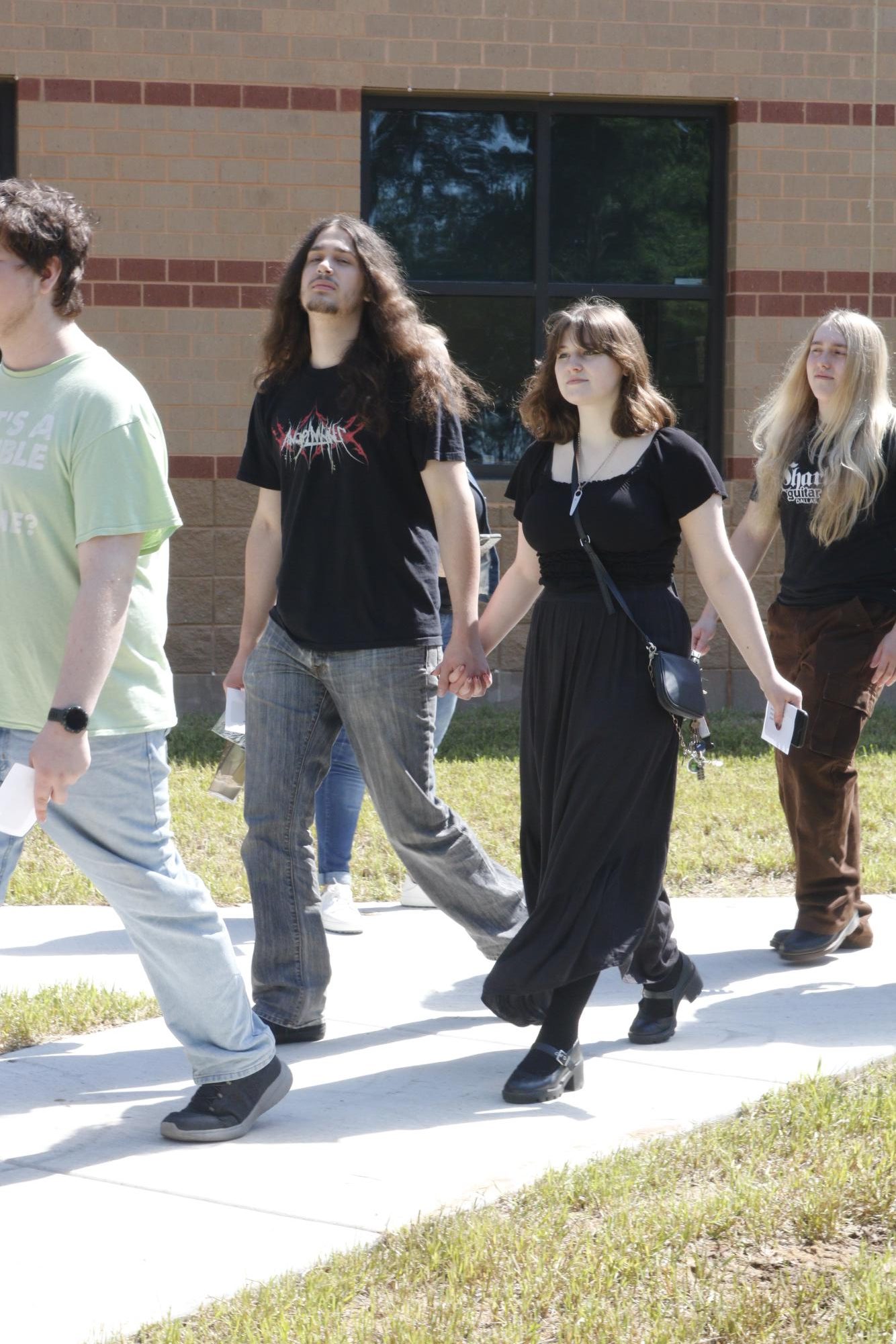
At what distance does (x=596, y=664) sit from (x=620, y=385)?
28.0 inches

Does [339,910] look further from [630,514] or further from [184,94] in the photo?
[184,94]

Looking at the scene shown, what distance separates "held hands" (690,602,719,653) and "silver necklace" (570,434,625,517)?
1.02m

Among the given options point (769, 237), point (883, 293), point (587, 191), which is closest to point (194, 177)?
point (587, 191)

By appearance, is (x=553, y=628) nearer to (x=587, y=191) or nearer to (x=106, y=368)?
(x=106, y=368)

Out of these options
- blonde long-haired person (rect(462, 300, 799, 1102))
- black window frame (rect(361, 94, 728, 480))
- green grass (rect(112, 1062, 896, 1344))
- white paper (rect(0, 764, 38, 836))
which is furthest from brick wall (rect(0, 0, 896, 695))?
green grass (rect(112, 1062, 896, 1344))

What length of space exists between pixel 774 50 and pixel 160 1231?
951cm

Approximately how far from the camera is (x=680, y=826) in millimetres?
7559

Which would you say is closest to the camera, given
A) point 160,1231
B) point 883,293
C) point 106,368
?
point 160,1231

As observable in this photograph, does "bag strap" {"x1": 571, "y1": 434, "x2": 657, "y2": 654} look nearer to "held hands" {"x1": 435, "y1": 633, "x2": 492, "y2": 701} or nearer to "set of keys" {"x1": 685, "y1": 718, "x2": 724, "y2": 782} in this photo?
"set of keys" {"x1": 685, "y1": 718, "x2": 724, "y2": 782}

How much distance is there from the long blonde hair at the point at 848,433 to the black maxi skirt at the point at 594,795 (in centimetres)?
136

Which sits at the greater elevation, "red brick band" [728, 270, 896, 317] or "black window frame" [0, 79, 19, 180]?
"black window frame" [0, 79, 19, 180]

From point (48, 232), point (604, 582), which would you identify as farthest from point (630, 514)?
point (48, 232)

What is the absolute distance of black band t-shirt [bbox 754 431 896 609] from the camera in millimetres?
5543

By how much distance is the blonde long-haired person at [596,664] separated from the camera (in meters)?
4.15
